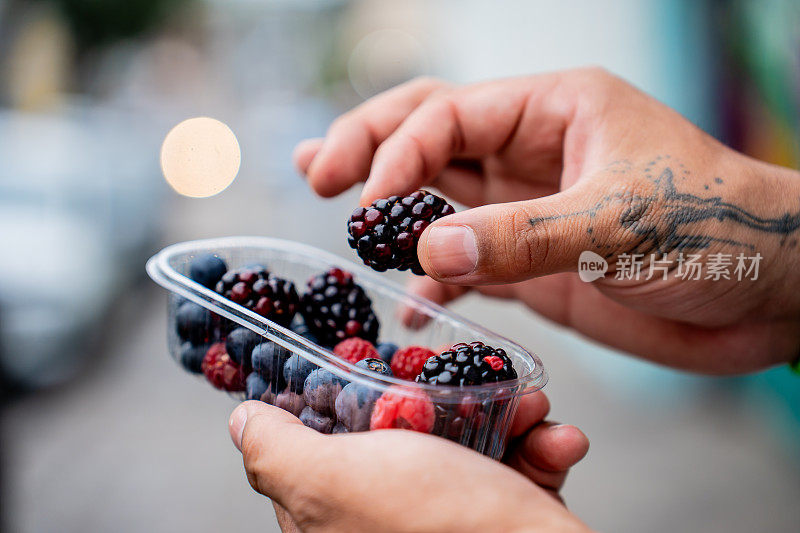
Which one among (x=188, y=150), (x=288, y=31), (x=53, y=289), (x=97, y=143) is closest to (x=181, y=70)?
(x=288, y=31)

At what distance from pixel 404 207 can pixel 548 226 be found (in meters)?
0.22

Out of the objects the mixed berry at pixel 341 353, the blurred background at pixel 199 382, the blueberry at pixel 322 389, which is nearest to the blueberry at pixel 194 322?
the mixed berry at pixel 341 353

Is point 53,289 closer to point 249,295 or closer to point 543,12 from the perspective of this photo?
point 249,295

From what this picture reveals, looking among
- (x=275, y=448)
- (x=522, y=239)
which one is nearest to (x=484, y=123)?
(x=522, y=239)

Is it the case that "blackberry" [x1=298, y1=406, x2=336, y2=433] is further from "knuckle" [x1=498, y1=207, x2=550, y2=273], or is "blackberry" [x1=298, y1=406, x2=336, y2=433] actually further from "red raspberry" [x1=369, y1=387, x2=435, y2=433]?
"knuckle" [x1=498, y1=207, x2=550, y2=273]

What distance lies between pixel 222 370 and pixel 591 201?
0.66 metres

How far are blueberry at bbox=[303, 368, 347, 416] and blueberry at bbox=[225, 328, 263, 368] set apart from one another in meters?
Result: 0.13

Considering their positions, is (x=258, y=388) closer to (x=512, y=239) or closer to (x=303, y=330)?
(x=303, y=330)

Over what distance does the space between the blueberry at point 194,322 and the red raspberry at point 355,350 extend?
8.9 inches

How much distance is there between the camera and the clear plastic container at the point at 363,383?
80 cm

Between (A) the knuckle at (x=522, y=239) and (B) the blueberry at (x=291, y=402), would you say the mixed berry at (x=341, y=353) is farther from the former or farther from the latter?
(A) the knuckle at (x=522, y=239)

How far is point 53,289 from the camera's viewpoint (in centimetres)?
314

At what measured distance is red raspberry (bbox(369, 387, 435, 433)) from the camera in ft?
2.62

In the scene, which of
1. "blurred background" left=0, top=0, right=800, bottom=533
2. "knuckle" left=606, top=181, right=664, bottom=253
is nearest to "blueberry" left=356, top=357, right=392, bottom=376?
"knuckle" left=606, top=181, right=664, bottom=253
